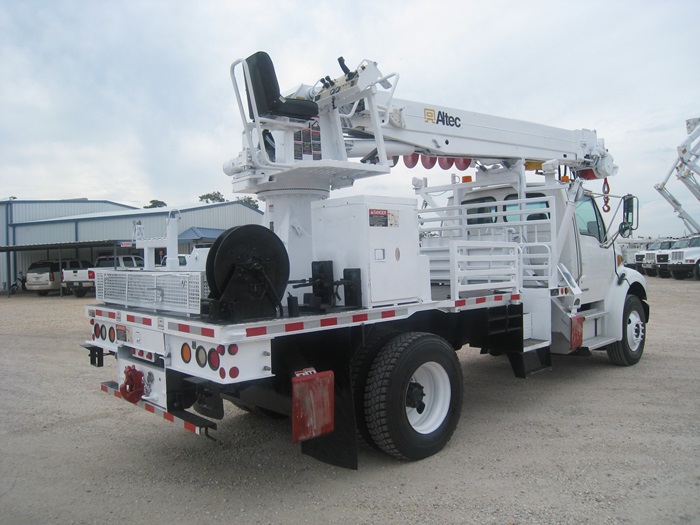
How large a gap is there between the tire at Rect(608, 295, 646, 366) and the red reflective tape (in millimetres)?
5728

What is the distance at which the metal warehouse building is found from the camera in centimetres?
3084

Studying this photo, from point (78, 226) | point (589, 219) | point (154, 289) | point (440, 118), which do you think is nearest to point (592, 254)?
point (589, 219)

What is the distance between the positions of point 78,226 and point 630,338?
33.1 metres

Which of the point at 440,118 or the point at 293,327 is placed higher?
the point at 440,118

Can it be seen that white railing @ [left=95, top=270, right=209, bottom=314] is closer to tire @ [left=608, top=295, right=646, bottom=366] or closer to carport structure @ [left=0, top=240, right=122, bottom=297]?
tire @ [left=608, top=295, right=646, bottom=366]

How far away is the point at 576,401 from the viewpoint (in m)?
6.40

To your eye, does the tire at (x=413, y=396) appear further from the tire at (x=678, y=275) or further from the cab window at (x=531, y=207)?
the tire at (x=678, y=275)

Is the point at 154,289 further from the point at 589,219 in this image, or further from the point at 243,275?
the point at 589,219

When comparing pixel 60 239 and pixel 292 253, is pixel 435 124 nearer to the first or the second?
pixel 292 253

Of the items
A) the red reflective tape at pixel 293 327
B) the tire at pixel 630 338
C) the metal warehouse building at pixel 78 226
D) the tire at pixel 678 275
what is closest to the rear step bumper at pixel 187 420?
the red reflective tape at pixel 293 327

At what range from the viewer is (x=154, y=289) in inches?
178

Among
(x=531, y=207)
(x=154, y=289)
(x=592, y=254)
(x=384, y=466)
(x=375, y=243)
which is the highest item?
(x=531, y=207)

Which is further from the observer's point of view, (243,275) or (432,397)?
(432,397)

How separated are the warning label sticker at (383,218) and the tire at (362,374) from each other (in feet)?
3.06
